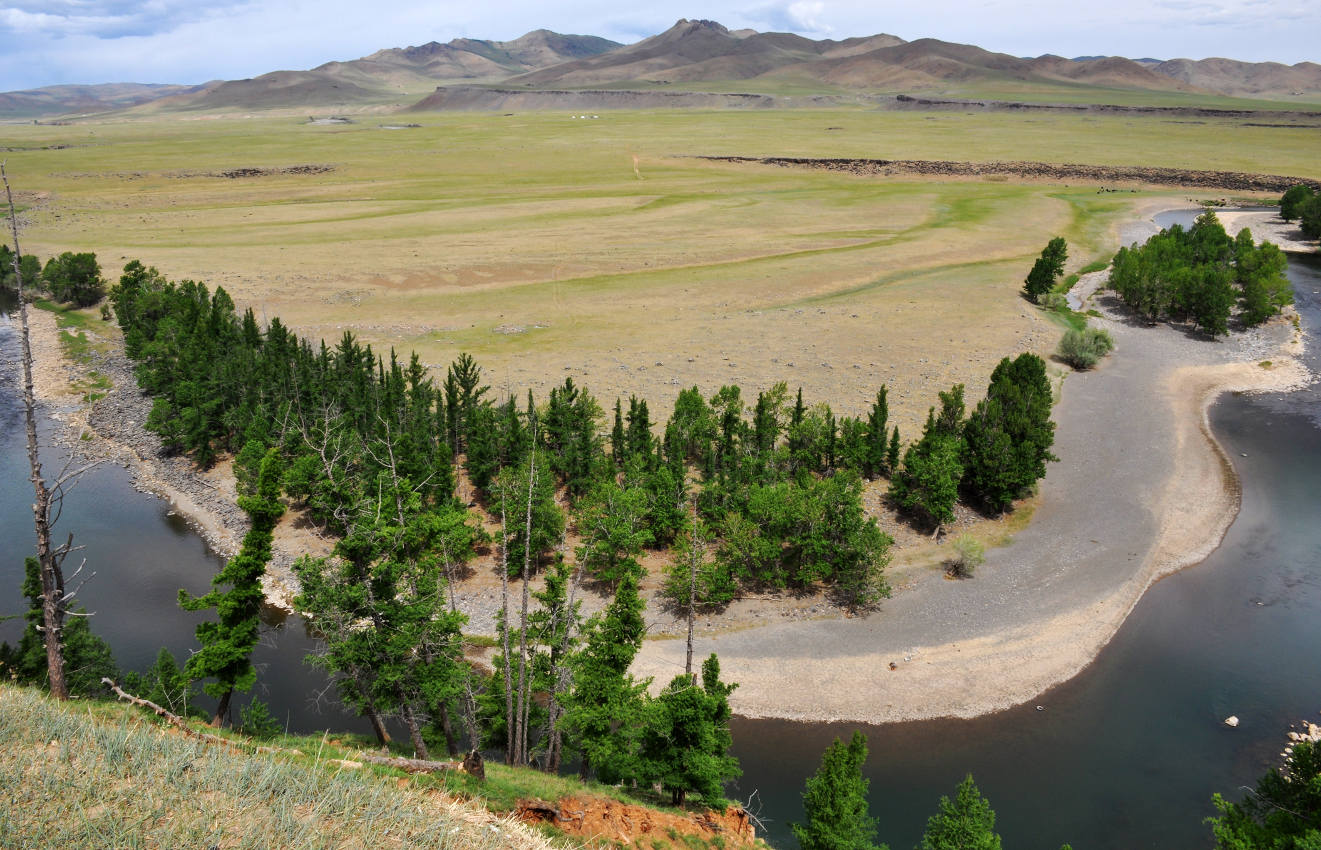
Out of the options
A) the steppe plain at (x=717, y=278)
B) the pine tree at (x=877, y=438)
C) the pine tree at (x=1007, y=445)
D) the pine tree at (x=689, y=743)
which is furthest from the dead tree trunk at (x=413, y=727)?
the pine tree at (x=1007, y=445)

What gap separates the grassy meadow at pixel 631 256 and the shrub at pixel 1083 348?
7.76ft

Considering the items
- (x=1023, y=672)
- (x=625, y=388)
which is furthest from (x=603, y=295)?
(x=1023, y=672)

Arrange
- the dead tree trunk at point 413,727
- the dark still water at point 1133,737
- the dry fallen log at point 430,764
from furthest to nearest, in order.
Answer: the dark still water at point 1133,737 < the dead tree trunk at point 413,727 < the dry fallen log at point 430,764

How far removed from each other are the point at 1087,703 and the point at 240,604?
3306 cm

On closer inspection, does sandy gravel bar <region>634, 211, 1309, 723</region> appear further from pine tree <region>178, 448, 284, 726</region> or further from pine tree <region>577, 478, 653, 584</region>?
pine tree <region>178, 448, 284, 726</region>

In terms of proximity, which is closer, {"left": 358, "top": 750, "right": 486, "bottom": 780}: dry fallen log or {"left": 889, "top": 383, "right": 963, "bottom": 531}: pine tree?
{"left": 358, "top": 750, "right": 486, "bottom": 780}: dry fallen log

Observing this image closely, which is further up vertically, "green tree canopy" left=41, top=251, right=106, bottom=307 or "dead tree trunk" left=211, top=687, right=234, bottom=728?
"green tree canopy" left=41, top=251, right=106, bottom=307

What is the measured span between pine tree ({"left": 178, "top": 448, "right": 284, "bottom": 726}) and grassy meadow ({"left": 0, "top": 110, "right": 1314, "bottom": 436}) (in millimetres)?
35101

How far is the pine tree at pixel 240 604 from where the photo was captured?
21703 mm

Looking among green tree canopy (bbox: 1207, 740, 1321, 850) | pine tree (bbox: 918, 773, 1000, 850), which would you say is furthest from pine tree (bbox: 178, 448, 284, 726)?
green tree canopy (bbox: 1207, 740, 1321, 850)

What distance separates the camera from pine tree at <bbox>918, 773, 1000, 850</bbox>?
71.5 ft

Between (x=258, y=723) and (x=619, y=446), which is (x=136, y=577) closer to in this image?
(x=258, y=723)

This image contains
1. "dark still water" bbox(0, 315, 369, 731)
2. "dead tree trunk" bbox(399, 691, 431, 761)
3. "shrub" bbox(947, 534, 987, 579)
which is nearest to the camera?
"dead tree trunk" bbox(399, 691, 431, 761)

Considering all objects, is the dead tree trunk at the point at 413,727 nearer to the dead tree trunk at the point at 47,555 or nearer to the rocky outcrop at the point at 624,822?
the rocky outcrop at the point at 624,822
